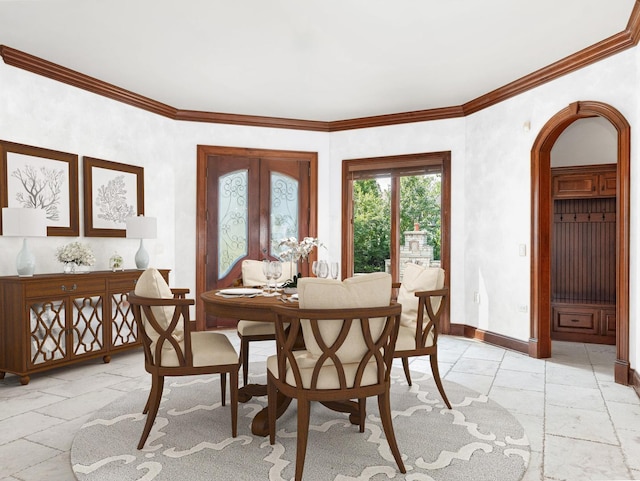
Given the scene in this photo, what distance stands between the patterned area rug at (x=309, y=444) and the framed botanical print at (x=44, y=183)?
203cm

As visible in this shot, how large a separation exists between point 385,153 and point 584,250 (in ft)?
8.79

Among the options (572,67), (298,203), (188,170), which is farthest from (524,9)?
(188,170)

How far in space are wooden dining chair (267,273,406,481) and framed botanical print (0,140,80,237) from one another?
309 centimetres

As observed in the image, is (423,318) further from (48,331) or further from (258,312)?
(48,331)

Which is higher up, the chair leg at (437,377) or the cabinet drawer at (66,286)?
the cabinet drawer at (66,286)

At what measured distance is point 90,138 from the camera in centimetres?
470

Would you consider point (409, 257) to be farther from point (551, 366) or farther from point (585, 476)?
point (585, 476)

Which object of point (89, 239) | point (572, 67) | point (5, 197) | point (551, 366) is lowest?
point (551, 366)

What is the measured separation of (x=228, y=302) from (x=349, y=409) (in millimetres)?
987

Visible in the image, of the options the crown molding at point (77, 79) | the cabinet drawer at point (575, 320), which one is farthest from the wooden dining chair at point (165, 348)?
the cabinet drawer at point (575, 320)

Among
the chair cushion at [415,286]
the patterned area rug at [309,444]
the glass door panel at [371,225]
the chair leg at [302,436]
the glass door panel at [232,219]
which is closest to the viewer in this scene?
the chair leg at [302,436]

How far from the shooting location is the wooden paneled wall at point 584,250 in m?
5.37

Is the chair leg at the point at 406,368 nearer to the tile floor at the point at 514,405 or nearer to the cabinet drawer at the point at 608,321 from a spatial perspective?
the tile floor at the point at 514,405

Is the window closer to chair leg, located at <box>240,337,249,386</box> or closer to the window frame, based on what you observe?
the window frame
